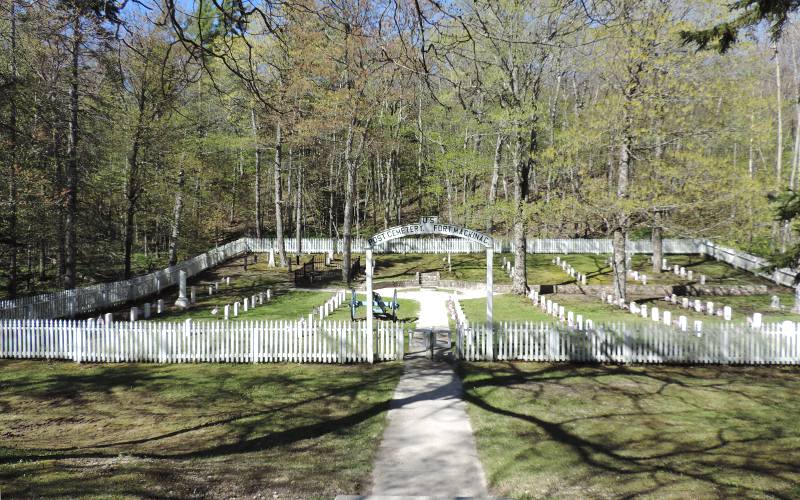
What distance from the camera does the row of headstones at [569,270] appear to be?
31025mm

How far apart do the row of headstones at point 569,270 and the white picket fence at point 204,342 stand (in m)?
19.2

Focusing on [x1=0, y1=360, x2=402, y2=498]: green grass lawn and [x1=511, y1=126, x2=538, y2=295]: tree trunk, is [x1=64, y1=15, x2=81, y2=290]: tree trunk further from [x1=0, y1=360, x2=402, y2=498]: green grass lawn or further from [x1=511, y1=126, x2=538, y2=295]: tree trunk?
[x1=511, y1=126, x2=538, y2=295]: tree trunk

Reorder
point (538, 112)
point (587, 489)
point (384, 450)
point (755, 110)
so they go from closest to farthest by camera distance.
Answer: point (587, 489)
point (384, 450)
point (755, 110)
point (538, 112)

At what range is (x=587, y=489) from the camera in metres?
6.80

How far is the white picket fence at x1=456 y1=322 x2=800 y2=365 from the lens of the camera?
14422 millimetres

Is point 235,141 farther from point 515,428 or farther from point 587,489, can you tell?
point 587,489

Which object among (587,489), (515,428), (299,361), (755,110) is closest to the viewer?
(587,489)

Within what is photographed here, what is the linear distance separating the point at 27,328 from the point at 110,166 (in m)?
24.5

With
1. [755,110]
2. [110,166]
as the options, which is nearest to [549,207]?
[755,110]

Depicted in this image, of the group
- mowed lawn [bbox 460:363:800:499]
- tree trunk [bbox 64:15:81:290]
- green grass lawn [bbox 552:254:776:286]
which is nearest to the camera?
→ mowed lawn [bbox 460:363:800:499]

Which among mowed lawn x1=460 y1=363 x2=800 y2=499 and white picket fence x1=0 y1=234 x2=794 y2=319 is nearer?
mowed lawn x1=460 y1=363 x2=800 y2=499

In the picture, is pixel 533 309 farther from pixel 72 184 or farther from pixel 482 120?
pixel 72 184

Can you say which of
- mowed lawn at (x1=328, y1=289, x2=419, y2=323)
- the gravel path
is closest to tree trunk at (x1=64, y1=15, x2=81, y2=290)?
mowed lawn at (x1=328, y1=289, x2=419, y2=323)

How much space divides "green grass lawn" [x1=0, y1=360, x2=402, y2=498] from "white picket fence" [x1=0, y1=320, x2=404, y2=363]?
46 cm
